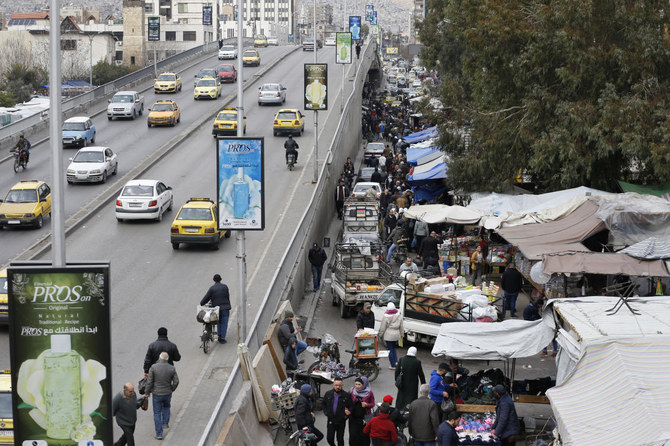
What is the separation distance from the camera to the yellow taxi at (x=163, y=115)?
53.8 meters

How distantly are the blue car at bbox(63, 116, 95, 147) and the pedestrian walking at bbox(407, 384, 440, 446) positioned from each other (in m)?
34.8

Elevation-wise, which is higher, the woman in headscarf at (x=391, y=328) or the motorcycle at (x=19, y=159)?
the motorcycle at (x=19, y=159)

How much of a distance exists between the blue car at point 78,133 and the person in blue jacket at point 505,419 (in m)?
35.2

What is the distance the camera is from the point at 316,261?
28234 millimetres

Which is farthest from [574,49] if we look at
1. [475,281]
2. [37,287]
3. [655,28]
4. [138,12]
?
[138,12]

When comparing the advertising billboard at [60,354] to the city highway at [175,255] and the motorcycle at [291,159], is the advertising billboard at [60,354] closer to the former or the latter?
the city highway at [175,255]

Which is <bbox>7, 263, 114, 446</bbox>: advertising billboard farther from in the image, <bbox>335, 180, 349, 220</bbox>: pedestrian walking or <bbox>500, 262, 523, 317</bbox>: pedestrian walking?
<bbox>335, 180, 349, 220</bbox>: pedestrian walking

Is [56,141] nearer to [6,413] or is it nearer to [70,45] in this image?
[6,413]

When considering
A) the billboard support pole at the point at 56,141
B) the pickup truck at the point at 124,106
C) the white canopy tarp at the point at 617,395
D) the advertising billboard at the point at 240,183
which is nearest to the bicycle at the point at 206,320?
the advertising billboard at the point at 240,183

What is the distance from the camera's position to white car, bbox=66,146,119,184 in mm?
39344

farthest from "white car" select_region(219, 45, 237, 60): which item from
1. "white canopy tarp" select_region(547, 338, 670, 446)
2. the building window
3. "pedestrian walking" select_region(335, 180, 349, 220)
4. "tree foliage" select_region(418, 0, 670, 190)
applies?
"white canopy tarp" select_region(547, 338, 670, 446)

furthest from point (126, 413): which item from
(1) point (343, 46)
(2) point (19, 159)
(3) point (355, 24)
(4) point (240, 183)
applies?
(3) point (355, 24)

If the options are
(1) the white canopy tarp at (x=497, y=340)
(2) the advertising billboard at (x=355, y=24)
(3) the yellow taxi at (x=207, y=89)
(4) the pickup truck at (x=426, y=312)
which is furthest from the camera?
(2) the advertising billboard at (x=355, y=24)

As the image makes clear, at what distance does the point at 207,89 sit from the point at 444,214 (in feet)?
121
